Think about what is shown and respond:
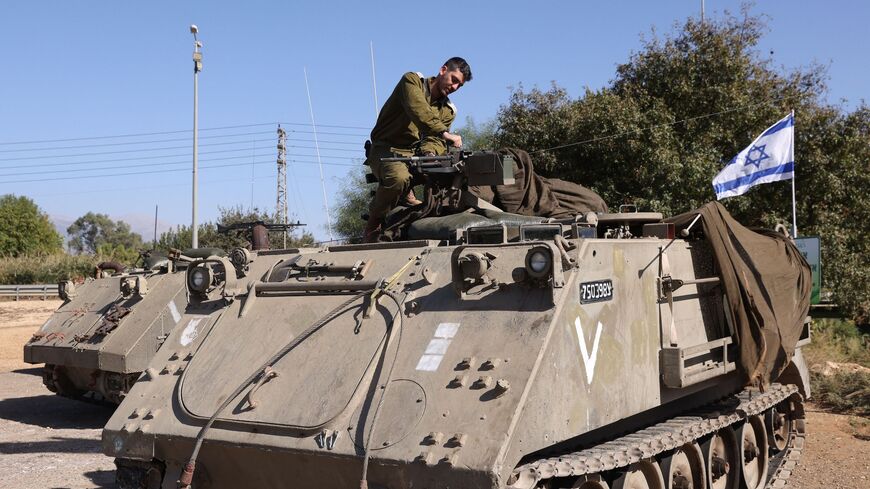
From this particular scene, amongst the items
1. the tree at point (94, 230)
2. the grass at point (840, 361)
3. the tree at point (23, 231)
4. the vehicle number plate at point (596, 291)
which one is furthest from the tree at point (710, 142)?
the tree at point (94, 230)

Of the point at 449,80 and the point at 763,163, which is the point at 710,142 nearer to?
the point at 763,163

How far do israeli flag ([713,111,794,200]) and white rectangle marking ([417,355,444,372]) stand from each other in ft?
A: 31.1

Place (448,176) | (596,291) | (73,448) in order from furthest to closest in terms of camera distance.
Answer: (73,448) < (448,176) < (596,291)

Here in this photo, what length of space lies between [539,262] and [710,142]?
12.9 m

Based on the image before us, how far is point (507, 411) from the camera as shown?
4629mm

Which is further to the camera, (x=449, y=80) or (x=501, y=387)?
(x=449, y=80)

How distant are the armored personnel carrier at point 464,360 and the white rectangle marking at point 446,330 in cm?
1

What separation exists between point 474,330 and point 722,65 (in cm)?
1421

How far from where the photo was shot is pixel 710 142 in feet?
55.9

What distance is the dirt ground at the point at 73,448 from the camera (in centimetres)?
889

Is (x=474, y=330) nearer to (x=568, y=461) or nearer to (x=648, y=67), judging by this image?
(x=568, y=461)

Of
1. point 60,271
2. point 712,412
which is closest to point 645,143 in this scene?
point 712,412

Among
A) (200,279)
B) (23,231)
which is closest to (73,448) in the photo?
(200,279)

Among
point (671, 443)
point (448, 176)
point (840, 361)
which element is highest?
point (448, 176)
